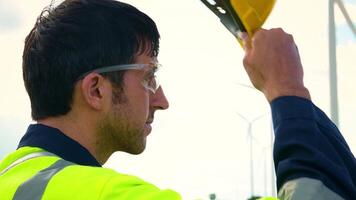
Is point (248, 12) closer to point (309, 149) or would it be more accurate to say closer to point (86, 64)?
point (309, 149)

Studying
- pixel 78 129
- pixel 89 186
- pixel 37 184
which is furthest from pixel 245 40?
pixel 78 129

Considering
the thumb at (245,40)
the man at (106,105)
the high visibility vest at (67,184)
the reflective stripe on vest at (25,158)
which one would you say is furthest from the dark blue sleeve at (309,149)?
the reflective stripe on vest at (25,158)

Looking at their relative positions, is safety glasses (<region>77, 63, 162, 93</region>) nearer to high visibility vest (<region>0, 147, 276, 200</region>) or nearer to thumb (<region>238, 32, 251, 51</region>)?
high visibility vest (<region>0, 147, 276, 200</region>)

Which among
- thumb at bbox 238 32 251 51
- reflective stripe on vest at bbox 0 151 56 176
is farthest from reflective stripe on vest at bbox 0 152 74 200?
thumb at bbox 238 32 251 51

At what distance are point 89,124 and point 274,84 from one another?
3.27ft

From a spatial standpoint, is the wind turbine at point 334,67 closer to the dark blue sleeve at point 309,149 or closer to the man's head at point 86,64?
the man's head at point 86,64

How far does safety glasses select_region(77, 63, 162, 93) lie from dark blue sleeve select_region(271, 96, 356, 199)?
3.44 feet

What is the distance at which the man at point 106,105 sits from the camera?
2.02 m

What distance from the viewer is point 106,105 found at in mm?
2871

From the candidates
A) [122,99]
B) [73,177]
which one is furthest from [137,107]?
[73,177]

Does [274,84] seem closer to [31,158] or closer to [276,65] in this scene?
[276,65]

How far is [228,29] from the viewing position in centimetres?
237

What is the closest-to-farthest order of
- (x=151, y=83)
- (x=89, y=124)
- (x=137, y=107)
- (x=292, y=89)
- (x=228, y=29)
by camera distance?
1. (x=292, y=89)
2. (x=228, y=29)
3. (x=89, y=124)
4. (x=137, y=107)
5. (x=151, y=83)

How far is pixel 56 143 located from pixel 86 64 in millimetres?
432
